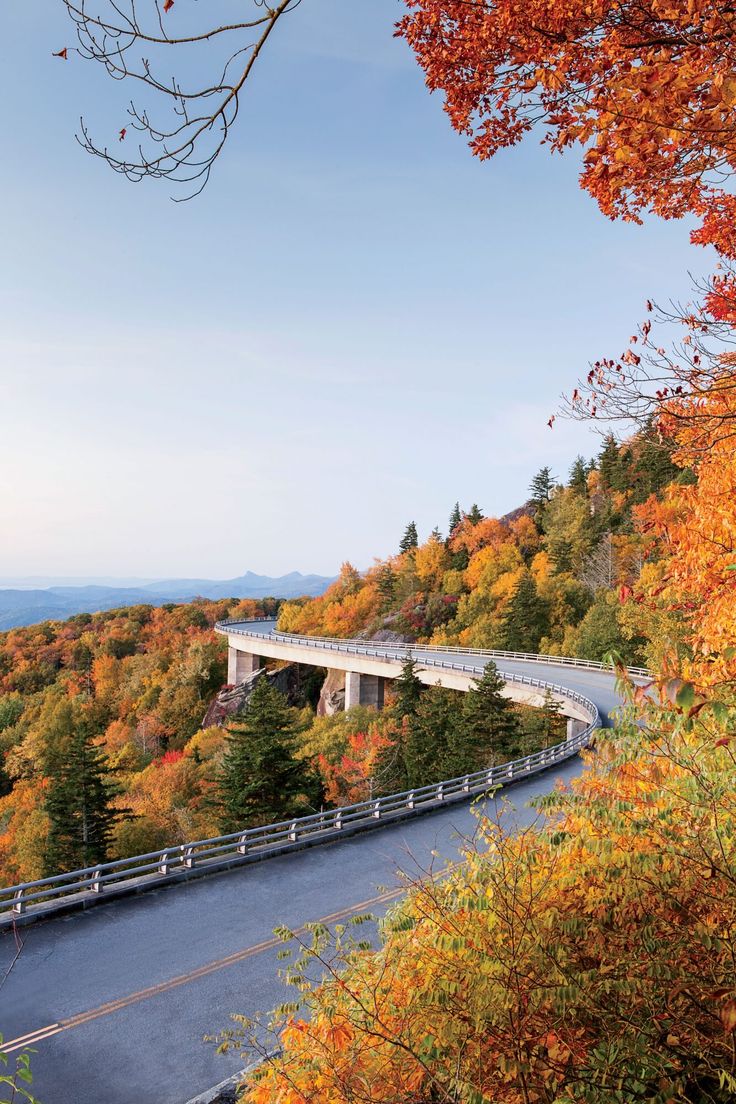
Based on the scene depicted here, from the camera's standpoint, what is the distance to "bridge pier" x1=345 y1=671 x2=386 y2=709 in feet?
193

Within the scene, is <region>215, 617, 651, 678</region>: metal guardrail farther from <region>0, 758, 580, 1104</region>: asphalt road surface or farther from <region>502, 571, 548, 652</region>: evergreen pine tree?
<region>0, 758, 580, 1104</region>: asphalt road surface

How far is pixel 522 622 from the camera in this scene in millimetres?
61375

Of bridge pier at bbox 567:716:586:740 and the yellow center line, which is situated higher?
the yellow center line

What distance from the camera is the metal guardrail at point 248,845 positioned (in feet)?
43.1

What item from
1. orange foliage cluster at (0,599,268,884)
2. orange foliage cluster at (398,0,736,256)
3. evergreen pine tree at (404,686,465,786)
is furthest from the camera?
orange foliage cluster at (0,599,268,884)

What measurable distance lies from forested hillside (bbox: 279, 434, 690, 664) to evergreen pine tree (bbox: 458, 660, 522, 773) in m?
13.6

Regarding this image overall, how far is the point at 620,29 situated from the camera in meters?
5.03

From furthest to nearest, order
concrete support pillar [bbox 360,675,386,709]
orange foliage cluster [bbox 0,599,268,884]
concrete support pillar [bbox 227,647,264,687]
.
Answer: concrete support pillar [bbox 227,647,264,687]
concrete support pillar [bbox 360,675,386,709]
orange foliage cluster [bbox 0,599,268,884]

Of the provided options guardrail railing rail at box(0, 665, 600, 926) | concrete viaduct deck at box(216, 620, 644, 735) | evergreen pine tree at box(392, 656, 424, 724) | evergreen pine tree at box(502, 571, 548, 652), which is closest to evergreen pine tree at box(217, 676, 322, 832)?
guardrail railing rail at box(0, 665, 600, 926)

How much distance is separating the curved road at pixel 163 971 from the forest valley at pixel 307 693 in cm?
773

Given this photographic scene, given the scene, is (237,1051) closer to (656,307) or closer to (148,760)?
(656,307)

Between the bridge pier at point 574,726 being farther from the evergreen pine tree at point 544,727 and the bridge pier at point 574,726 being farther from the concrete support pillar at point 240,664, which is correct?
the concrete support pillar at point 240,664

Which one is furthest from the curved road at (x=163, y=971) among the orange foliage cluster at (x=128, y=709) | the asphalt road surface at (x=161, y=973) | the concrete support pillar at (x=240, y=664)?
the concrete support pillar at (x=240, y=664)

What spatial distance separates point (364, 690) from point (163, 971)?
160ft
